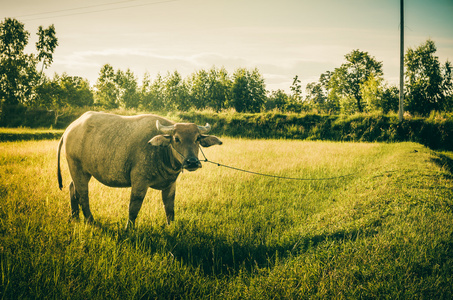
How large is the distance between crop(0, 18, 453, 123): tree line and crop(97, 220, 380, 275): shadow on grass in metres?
22.1

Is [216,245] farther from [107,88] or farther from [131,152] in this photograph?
[107,88]

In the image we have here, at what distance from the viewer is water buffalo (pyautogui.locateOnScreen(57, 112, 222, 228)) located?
12.7 feet

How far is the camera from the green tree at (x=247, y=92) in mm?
35188

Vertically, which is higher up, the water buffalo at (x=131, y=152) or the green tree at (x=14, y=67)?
the green tree at (x=14, y=67)

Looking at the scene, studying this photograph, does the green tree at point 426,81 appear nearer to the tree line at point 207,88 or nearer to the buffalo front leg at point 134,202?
the tree line at point 207,88

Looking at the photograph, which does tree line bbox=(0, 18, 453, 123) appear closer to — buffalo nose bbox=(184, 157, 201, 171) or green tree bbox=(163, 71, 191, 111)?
green tree bbox=(163, 71, 191, 111)

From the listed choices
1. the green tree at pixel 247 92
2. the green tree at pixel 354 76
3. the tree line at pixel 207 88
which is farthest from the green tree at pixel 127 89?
the green tree at pixel 354 76

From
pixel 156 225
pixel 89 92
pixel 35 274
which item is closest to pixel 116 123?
pixel 156 225

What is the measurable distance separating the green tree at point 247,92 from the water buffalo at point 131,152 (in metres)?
31.9

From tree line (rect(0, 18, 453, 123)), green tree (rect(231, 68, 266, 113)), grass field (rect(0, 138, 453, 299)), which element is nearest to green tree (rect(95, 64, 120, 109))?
tree line (rect(0, 18, 453, 123))

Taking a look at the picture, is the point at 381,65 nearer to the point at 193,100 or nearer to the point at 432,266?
the point at 193,100

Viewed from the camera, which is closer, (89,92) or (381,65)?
(381,65)

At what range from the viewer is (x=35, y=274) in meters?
2.40

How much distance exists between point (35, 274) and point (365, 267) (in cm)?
367
